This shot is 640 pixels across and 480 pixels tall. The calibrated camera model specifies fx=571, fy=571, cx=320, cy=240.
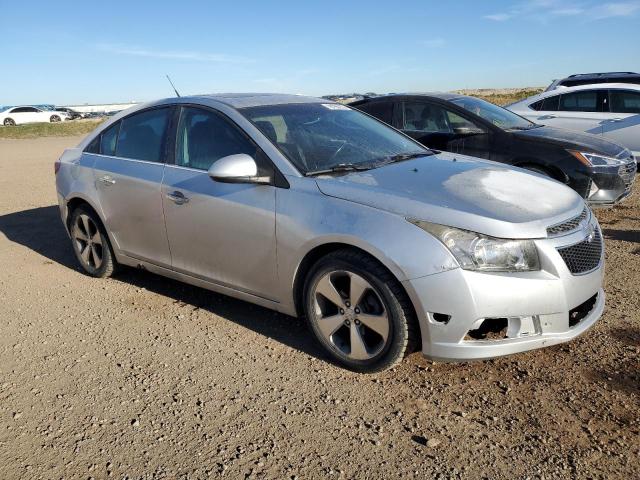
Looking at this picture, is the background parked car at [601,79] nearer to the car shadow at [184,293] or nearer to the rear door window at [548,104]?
the rear door window at [548,104]

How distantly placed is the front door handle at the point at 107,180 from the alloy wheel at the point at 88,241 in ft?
1.56

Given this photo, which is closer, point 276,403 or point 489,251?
point 489,251

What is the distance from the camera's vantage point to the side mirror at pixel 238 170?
3557 mm

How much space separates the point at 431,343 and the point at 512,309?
46 cm

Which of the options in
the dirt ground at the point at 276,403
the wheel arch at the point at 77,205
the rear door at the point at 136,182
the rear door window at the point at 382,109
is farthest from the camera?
the rear door window at the point at 382,109

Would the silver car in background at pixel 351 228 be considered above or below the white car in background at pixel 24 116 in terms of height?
below

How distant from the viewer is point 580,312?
329cm

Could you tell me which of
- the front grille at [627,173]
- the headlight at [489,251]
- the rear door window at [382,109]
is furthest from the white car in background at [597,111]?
the headlight at [489,251]

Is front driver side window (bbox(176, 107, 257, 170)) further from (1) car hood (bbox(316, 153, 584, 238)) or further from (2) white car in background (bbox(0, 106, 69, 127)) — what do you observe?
(2) white car in background (bbox(0, 106, 69, 127))

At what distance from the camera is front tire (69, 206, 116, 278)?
507 cm

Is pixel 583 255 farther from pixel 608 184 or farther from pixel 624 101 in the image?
pixel 624 101

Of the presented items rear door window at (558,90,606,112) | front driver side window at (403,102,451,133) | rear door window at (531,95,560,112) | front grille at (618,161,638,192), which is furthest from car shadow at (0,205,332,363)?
rear door window at (558,90,606,112)

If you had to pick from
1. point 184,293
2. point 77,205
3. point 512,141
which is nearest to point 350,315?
point 184,293

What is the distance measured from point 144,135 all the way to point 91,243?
1.25 metres
